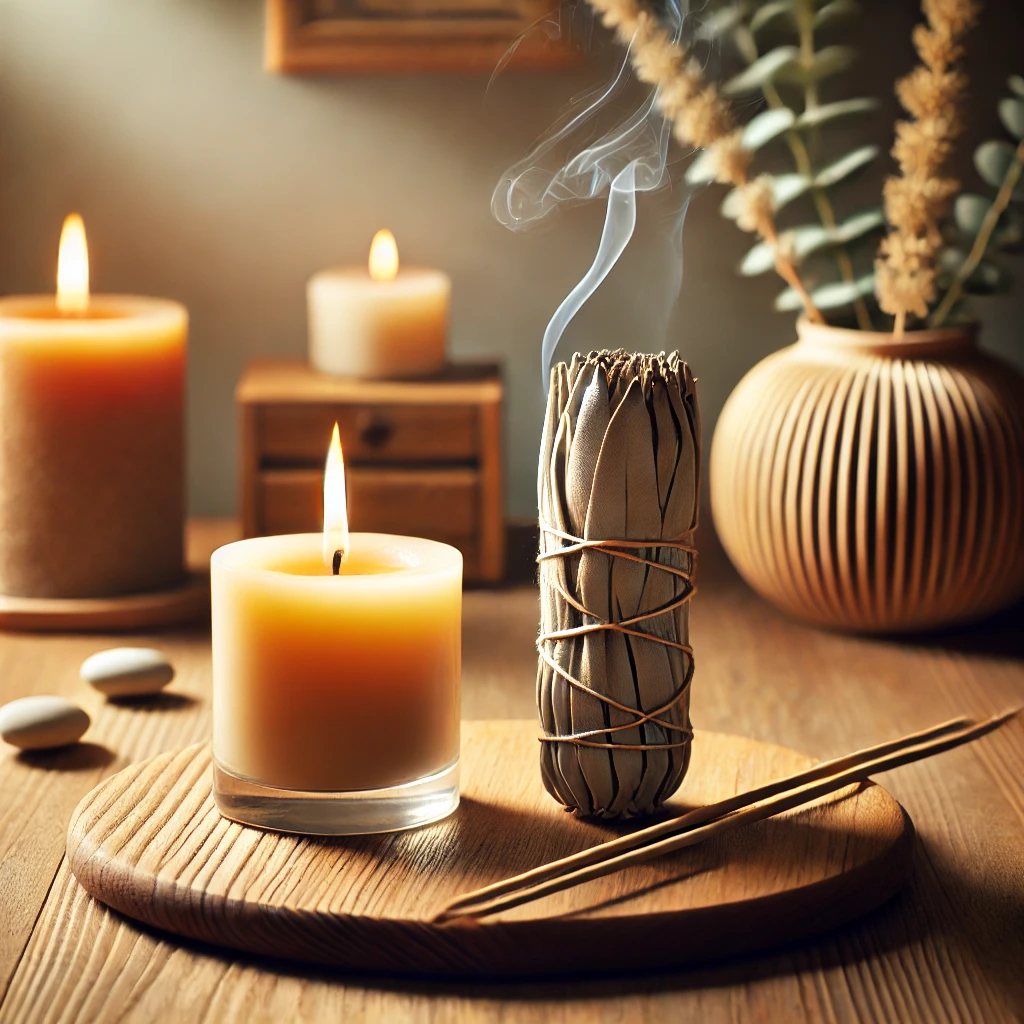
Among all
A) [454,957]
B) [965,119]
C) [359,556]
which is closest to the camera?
[454,957]

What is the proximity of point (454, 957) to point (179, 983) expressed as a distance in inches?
3.9

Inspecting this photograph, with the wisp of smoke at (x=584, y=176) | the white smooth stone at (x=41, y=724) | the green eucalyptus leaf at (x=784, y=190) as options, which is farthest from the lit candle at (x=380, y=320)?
the white smooth stone at (x=41, y=724)

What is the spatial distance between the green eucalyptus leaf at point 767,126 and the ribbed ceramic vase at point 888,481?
0.53ft

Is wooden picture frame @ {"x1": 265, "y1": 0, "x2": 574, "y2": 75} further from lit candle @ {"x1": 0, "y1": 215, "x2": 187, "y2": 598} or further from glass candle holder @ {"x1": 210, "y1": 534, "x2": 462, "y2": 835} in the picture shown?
glass candle holder @ {"x1": 210, "y1": 534, "x2": 462, "y2": 835}

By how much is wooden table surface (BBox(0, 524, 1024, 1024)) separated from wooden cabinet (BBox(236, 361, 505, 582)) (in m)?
0.14

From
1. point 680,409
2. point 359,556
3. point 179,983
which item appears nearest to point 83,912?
point 179,983

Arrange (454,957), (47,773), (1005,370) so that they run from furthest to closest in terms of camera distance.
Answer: (1005,370)
(47,773)
(454,957)

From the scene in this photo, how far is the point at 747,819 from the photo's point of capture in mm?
583

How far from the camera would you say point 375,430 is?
1.12 m

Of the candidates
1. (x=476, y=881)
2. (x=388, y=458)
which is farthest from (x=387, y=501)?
(x=476, y=881)

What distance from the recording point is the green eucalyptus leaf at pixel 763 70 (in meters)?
1.09

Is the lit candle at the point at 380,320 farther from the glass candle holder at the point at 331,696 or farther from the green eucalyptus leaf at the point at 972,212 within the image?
the glass candle holder at the point at 331,696

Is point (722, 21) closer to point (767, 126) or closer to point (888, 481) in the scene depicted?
point (767, 126)

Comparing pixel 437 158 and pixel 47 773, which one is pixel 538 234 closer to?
pixel 437 158
